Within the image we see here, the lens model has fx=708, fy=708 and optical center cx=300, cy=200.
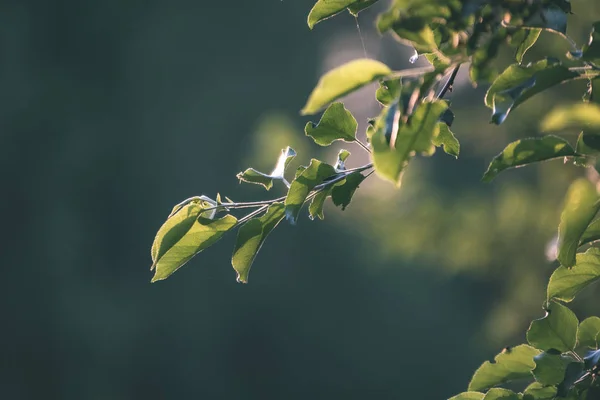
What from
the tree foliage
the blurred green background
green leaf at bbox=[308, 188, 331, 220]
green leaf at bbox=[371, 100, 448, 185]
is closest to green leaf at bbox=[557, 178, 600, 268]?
the tree foliage

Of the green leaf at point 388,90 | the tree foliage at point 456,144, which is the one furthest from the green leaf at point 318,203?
the green leaf at point 388,90

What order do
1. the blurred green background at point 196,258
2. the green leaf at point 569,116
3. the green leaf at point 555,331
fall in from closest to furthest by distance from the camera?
the green leaf at point 569,116 < the green leaf at point 555,331 < the blurred green background at point 196,258

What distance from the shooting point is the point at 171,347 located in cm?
983

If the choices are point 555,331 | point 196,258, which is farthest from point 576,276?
point 196,258

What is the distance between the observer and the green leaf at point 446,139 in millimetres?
629

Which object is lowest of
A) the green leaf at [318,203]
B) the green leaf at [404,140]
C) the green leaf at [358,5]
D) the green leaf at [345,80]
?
the green leaf at [318,203]

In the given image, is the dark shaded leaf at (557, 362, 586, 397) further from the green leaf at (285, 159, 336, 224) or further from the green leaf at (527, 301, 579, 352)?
the green leaf at (285, 159, 336, 224)

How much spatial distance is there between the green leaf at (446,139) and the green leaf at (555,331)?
0.16 m

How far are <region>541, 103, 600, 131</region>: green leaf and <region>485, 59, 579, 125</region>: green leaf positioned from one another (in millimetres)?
63

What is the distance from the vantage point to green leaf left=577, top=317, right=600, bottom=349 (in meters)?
0.63

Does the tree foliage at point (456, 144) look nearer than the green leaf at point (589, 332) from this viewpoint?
Yes

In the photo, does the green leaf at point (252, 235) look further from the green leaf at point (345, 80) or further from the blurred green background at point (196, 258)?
the blurred green background at point (196, 258)

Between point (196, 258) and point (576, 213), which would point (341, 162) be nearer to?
point (576, 213)

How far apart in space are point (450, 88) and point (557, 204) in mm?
4161
